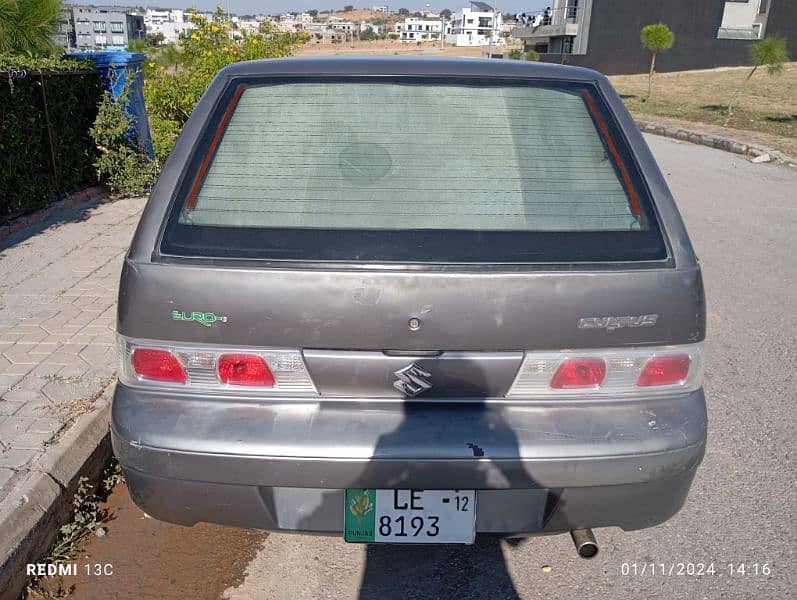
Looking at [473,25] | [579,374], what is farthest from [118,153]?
[473,25]

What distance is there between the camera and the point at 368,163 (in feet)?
7.91

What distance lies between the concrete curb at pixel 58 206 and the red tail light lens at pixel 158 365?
5.15 m

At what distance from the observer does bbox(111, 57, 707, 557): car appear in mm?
2043

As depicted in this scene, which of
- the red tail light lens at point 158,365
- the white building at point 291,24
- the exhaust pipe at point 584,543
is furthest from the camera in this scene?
the white building at point 291,24

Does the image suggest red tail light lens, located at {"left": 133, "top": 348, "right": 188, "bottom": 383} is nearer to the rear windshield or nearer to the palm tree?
the rear windshield

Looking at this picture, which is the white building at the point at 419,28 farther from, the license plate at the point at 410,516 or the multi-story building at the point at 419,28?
the license plate at the point at 410,516

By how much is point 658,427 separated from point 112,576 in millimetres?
2023

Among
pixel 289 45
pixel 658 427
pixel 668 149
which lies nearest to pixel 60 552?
pixel 658 427

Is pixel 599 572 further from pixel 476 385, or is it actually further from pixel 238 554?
pixel 238 554

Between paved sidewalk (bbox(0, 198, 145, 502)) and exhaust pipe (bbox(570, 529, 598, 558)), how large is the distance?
7.03 ft

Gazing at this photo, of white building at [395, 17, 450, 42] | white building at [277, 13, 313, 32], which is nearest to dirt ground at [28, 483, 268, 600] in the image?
white building at [277, 13, 313, 32]

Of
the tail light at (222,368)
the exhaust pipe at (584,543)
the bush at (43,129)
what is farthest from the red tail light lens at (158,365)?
the bush at (43,129)

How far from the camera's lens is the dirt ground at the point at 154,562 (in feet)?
8.36

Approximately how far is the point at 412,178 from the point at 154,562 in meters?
1.76
